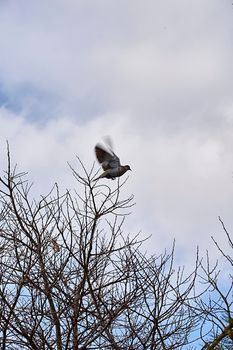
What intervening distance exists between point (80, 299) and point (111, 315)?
0.33 meters

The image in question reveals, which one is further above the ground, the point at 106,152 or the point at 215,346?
the point at 106,152

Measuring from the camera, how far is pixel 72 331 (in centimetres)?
507

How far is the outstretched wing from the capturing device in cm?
725

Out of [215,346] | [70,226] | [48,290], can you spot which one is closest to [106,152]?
[70,226]

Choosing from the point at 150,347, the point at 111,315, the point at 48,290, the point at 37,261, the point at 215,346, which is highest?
the point at 37,261

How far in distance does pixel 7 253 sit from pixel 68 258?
734 millimetres

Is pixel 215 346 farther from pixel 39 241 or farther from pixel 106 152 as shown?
pixel 106 152

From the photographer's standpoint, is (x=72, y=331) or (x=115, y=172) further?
(x=115, y=172)

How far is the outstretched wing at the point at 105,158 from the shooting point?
7.25 m

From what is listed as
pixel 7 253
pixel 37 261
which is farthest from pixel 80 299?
pixel 7 253

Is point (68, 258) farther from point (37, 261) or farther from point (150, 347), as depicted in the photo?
point (150, 347)

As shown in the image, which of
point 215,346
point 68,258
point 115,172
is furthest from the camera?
point 115,172

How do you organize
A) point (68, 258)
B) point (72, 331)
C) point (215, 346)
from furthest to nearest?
point (68, 258) → point (72, 331) → point (215, 346)

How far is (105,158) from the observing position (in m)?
7.32
